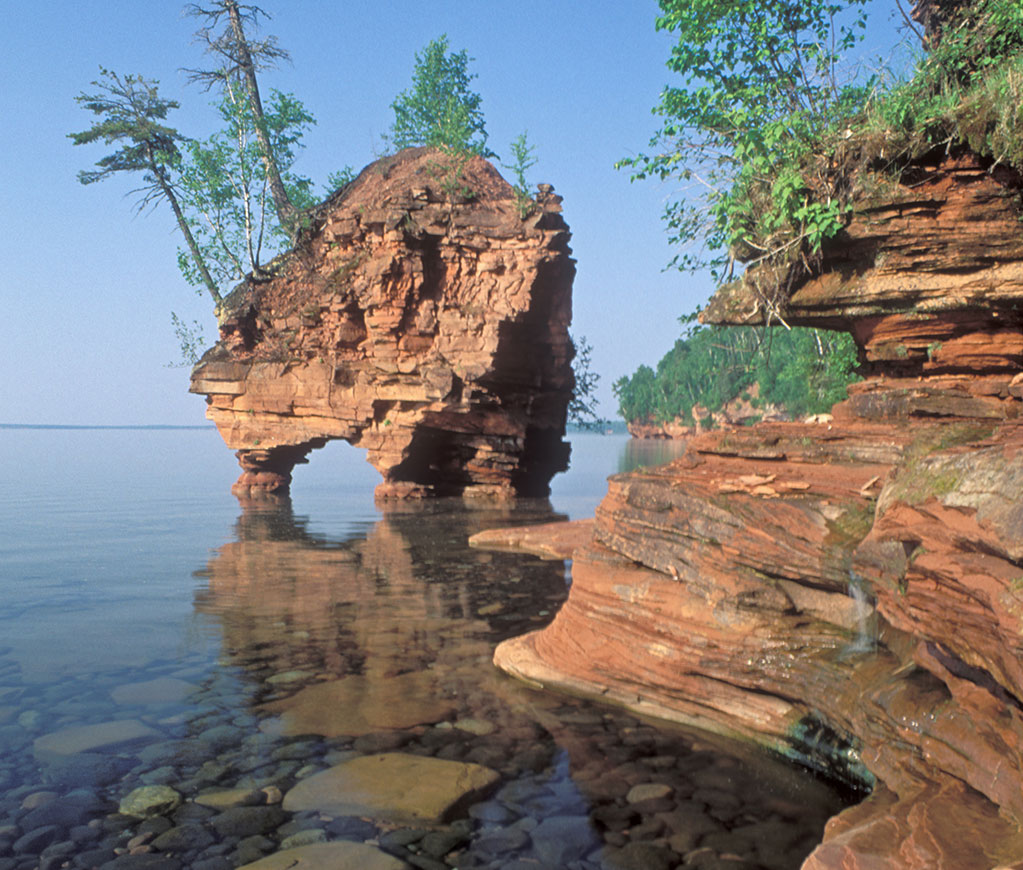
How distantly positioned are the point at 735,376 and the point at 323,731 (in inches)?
631

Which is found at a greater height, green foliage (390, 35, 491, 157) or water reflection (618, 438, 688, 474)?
green foliage (390, 35, 491, 157)

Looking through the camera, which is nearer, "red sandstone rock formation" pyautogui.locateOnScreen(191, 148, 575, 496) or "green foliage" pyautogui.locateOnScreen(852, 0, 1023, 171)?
"green foliage" pyautogui.locateOnScreen(852, 0, 1023, 171)

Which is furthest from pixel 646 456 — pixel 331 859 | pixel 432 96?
pixel 331 859

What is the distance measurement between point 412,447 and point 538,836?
22.2 metres

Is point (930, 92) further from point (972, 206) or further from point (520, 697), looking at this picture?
point (520, 697)

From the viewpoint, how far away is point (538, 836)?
16.4ft

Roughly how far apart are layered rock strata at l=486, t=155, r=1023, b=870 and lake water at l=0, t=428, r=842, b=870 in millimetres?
577

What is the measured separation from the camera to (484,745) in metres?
6.36

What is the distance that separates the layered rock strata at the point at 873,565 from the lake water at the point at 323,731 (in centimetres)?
58

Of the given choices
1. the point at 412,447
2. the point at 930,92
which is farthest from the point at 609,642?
the point at 412,447

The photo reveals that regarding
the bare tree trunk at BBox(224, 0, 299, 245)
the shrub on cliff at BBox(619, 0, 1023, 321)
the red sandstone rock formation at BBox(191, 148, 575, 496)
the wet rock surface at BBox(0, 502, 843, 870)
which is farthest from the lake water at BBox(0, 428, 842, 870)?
the bare tree trunk at BBox(224, 0, 299, 245)

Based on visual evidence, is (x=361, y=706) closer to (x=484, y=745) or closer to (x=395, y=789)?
(x=484, y=745)

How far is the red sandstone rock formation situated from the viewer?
82.7 feet

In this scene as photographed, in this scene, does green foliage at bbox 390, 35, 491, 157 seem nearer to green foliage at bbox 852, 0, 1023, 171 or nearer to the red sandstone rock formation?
the red sandstone rock formation
